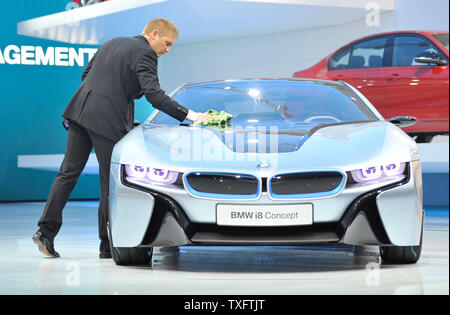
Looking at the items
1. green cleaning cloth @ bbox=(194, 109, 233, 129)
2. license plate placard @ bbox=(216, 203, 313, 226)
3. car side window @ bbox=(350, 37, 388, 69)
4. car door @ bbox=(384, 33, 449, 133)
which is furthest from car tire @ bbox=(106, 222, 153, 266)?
car side window @ bbox=(350, 37, 388, 69)

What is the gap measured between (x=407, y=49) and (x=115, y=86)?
15.6 feet

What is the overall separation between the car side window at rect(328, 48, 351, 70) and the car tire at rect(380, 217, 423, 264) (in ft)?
17.0

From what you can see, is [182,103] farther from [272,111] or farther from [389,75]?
[389,75]

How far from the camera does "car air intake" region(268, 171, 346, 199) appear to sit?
12.2 feet

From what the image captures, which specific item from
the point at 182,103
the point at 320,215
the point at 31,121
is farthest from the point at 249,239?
the point at 31,121

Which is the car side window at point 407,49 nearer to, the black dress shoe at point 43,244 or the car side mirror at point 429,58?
the car side mirror at point 429,58

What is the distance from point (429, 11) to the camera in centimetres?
988

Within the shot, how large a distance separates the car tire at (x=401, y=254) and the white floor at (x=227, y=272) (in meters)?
0.07

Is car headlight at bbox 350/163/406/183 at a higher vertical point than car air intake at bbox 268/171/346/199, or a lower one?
higher

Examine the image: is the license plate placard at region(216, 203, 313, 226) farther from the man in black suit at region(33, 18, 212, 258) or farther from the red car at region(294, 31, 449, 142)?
the red car at region(294, 31, 449, 142)

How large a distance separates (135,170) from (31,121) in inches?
358

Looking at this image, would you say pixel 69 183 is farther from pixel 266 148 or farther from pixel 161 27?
pixel 266 148

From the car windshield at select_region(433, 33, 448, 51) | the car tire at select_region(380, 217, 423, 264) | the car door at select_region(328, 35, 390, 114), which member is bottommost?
the car tire at select_region(380, 217, 423, 264)

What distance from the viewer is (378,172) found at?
150 inches
